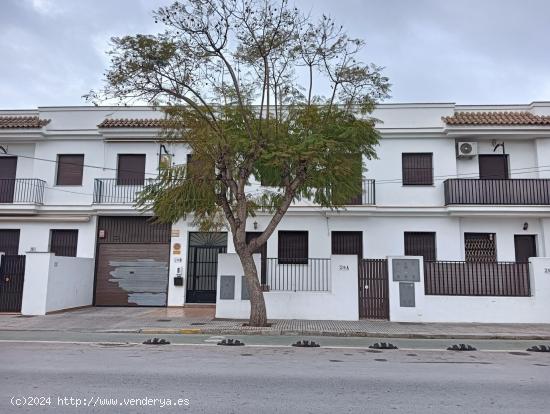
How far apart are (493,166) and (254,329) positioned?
496 inches

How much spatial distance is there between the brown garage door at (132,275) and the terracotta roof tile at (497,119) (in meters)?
13.0

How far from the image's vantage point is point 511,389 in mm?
6340

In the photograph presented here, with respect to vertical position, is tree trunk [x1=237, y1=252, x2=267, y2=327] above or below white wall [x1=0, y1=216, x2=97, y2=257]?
below

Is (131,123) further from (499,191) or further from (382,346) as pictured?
(499,191)

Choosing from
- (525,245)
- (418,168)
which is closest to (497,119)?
(418,168)

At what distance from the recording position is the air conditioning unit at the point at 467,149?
18141 millimetres

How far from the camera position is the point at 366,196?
1817cm

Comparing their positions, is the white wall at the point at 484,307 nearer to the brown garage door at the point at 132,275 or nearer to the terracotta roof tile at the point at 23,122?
the brown garage door at the point at 132,275

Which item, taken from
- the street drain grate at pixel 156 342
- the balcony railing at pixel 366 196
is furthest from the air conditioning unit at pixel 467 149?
the street drain grate at pixel 156 342

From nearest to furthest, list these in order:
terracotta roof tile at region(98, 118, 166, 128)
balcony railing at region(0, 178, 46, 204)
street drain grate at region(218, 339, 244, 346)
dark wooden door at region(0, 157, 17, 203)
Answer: street drain grate at region(218, 339, 244, 346), terracotta roof tile at region(98, 118, 166, 128), balcony railing at region(0, 178, 46, 204), dark wooden door at region(0, 157, 17, 203)

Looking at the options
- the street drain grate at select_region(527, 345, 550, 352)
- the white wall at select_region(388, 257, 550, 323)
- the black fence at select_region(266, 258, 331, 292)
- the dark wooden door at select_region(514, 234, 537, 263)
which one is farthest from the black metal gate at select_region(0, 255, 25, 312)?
the dark wooden door at select_region(514, 234, 537, 263)

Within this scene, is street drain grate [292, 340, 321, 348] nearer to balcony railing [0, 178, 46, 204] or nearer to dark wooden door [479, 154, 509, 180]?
dark wooden door [479, 154, 509, 180]

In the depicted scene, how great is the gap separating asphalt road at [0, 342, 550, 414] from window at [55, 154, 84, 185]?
1128 cm

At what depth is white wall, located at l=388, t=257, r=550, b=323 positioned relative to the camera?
1426 centimetres
